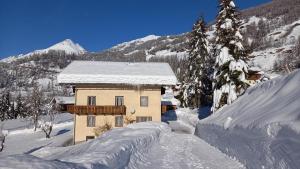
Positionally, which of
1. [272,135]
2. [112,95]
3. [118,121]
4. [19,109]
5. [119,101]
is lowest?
[19,109]

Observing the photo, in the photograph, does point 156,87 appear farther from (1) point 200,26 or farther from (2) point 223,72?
(1) point 200,26

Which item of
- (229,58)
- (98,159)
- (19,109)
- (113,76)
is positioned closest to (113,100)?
(113,76)

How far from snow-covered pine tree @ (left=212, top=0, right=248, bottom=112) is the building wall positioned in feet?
23.6

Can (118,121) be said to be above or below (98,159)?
below

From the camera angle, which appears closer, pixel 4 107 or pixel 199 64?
pixel 199 64

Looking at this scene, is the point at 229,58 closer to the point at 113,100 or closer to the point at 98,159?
the point at 113,100

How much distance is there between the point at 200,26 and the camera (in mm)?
50812

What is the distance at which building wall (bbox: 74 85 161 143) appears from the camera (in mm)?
36469

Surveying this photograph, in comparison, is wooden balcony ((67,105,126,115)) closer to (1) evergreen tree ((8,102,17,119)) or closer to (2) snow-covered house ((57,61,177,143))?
(2) snow-covered house ((57,61,177,143))

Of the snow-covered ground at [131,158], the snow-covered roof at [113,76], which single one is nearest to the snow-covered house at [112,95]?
the snow-covered roof at [113,76]

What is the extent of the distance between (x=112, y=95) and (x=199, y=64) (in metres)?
19.3

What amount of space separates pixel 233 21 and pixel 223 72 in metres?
5.29

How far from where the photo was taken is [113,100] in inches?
1468

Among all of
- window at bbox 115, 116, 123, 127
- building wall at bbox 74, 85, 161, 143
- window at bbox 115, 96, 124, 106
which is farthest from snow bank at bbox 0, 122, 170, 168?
window at bbox 115, 96, 124, 106
